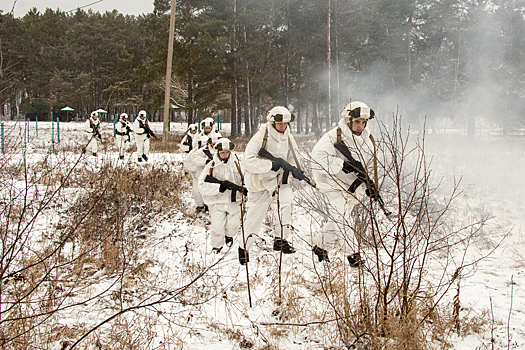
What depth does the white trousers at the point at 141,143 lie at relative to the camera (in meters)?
10.8

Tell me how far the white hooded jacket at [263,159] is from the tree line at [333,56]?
1345 centimetres

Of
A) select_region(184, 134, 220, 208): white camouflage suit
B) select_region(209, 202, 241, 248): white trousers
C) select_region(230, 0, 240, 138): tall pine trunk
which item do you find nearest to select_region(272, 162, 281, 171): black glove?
select_region(209, 202, 241, 248): white trousers

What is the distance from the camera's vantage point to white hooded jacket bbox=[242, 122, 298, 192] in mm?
4363

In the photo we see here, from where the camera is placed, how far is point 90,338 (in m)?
2.49

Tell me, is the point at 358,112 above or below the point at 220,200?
above

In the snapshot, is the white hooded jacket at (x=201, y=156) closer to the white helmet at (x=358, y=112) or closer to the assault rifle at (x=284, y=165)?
the assault rifle at (x=284, y=165)

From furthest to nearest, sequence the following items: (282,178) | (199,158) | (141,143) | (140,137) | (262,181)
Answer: (141,143)
(140,137)
(199,158)
(262,181)
(282,178)

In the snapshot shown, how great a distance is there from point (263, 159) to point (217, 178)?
2.80 feet

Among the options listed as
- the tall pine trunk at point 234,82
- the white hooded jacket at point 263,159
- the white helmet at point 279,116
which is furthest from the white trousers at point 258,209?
the tall pine trunk at point 234,82

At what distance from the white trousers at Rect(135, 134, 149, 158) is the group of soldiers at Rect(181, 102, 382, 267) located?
6512 mm

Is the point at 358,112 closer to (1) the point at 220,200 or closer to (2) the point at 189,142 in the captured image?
(1) the point at 220,200

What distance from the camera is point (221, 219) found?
4945mm

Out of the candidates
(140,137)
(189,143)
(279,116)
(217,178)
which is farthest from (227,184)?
(140,137)

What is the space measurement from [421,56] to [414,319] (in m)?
25.3
